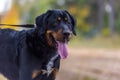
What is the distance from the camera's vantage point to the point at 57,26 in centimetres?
867

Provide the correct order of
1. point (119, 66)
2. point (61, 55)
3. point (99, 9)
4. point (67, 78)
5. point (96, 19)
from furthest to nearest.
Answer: point (96, 19), point (99, 9), point (119, 66), point (67, 78), point (61, 55)

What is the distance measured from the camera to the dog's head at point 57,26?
856 centimetres

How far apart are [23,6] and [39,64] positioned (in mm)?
41359

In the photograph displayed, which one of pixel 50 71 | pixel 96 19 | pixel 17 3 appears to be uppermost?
pixel 50 71

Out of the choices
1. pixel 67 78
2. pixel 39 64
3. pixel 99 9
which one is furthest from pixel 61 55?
pixel 99 9

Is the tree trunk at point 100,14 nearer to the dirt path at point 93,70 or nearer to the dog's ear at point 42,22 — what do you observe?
the dirt path at point 93,70

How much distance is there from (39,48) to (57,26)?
625 mm

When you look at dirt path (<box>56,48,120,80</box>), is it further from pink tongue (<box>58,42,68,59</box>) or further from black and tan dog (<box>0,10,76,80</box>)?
pink tongue (<box>58,42,68,59</box>)

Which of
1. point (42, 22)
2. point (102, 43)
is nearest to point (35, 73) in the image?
point (42, 22)

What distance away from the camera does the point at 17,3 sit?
4834cm

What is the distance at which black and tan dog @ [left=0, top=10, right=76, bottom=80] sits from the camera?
28.5 feet

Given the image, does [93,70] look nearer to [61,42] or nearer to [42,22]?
[42,22]

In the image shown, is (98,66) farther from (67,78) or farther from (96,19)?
(96,19)

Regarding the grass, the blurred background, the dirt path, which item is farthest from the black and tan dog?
the blurred background
